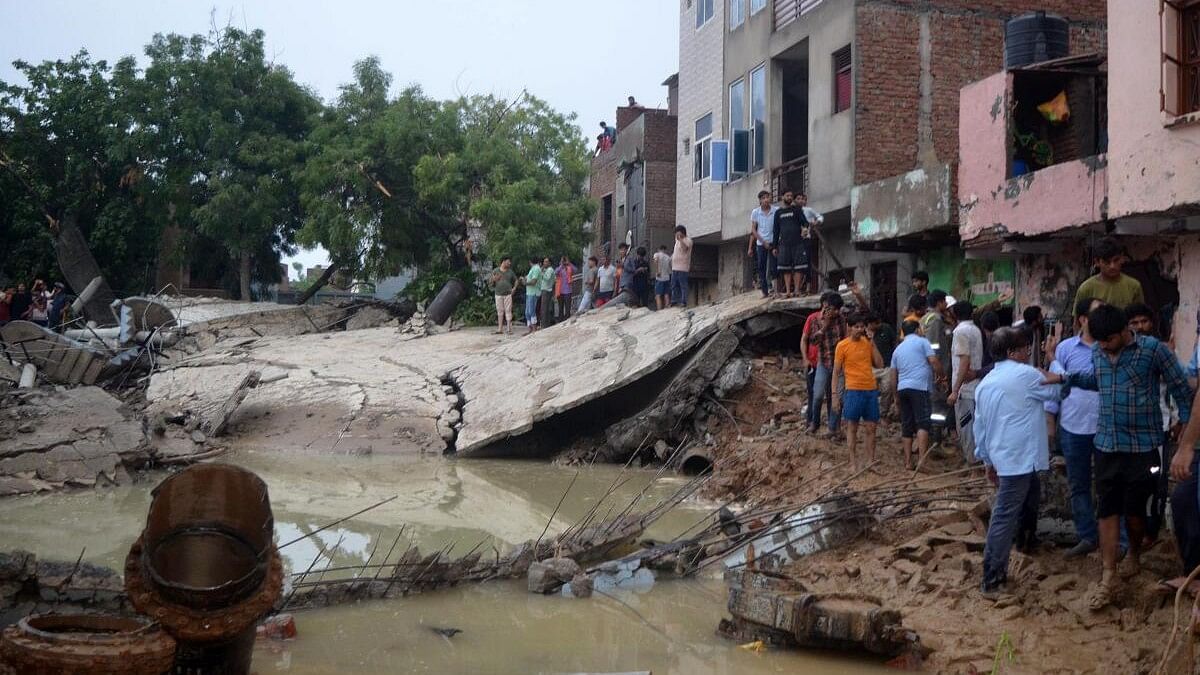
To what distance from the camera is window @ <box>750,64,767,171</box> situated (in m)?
20.4

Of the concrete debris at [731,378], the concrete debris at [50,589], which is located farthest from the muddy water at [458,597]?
the concrete debris at [731,378]

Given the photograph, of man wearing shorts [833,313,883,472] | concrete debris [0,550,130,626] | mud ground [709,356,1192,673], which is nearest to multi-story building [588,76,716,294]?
man wearing shorts [833,313,883,472]

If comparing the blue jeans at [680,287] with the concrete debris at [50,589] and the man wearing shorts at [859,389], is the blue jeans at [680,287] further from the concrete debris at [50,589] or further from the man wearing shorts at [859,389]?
the concrete debris at [50,589]

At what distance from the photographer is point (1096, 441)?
6.02 meters

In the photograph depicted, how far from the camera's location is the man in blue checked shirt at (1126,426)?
5832 millimetres

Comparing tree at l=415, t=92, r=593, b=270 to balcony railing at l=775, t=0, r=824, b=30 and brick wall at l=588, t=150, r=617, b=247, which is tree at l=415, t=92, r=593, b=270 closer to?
brick wall at l=588, t=150, r=617, b=247

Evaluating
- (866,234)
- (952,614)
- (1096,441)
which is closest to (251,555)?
(952,614)

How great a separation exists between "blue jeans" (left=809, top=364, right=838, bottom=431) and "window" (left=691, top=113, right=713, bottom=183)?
37.6 feet

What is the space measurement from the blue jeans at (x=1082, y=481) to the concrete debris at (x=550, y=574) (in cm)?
335

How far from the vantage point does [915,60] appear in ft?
56.4

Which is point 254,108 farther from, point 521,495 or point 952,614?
point 952,614

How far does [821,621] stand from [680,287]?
12.2 m

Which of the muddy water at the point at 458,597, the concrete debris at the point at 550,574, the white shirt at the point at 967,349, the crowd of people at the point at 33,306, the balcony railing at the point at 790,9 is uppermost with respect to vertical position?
the balcony railing at the point at 790,9

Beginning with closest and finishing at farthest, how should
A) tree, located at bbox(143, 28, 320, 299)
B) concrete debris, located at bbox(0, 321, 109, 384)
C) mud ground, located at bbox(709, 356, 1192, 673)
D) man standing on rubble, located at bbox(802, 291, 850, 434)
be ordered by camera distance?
mud ground, located at bbox(709, 356, 1192, 673)
man standing on rubble, located at bbox(802, 291, 850, 434)
concrete debris, located at bbox(0, 321, 109, 384)
tree, located at bbox(143, 28, 320, 299)
